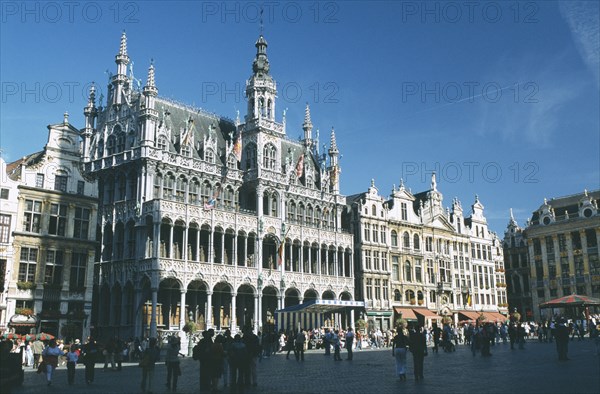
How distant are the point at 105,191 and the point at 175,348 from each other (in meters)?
36.7

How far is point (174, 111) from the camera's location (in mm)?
58250

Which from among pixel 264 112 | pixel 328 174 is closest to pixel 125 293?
pixel 264 112

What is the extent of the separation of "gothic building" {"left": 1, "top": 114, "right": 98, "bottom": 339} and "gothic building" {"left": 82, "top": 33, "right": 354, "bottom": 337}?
4.78 meters

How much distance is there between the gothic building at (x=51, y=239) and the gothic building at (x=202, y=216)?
15.7 ft

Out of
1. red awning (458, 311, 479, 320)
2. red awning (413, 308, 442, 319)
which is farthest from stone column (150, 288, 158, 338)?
red awning (458, 311, 479, 320)

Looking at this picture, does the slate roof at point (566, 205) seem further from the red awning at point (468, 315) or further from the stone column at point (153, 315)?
the stone column at point (153, 315)

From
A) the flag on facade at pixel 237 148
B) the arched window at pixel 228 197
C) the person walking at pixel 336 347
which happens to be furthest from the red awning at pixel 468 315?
the person walking at pixel 336 347

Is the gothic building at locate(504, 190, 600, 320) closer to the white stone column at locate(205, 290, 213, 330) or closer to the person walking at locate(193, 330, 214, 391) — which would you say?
the white stone column at locate(205, 290, 213, 330)

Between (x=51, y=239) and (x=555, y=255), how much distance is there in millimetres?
70847

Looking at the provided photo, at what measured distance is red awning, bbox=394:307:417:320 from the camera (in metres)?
69.7

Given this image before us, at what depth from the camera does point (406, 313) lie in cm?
7025

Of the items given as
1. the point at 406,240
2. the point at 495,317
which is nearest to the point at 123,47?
the point at 406,240

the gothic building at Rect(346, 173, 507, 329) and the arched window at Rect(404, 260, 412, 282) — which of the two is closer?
the gothic building at Rect(346, 173, 507, 329)

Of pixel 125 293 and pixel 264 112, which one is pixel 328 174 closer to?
pixel 264 112
